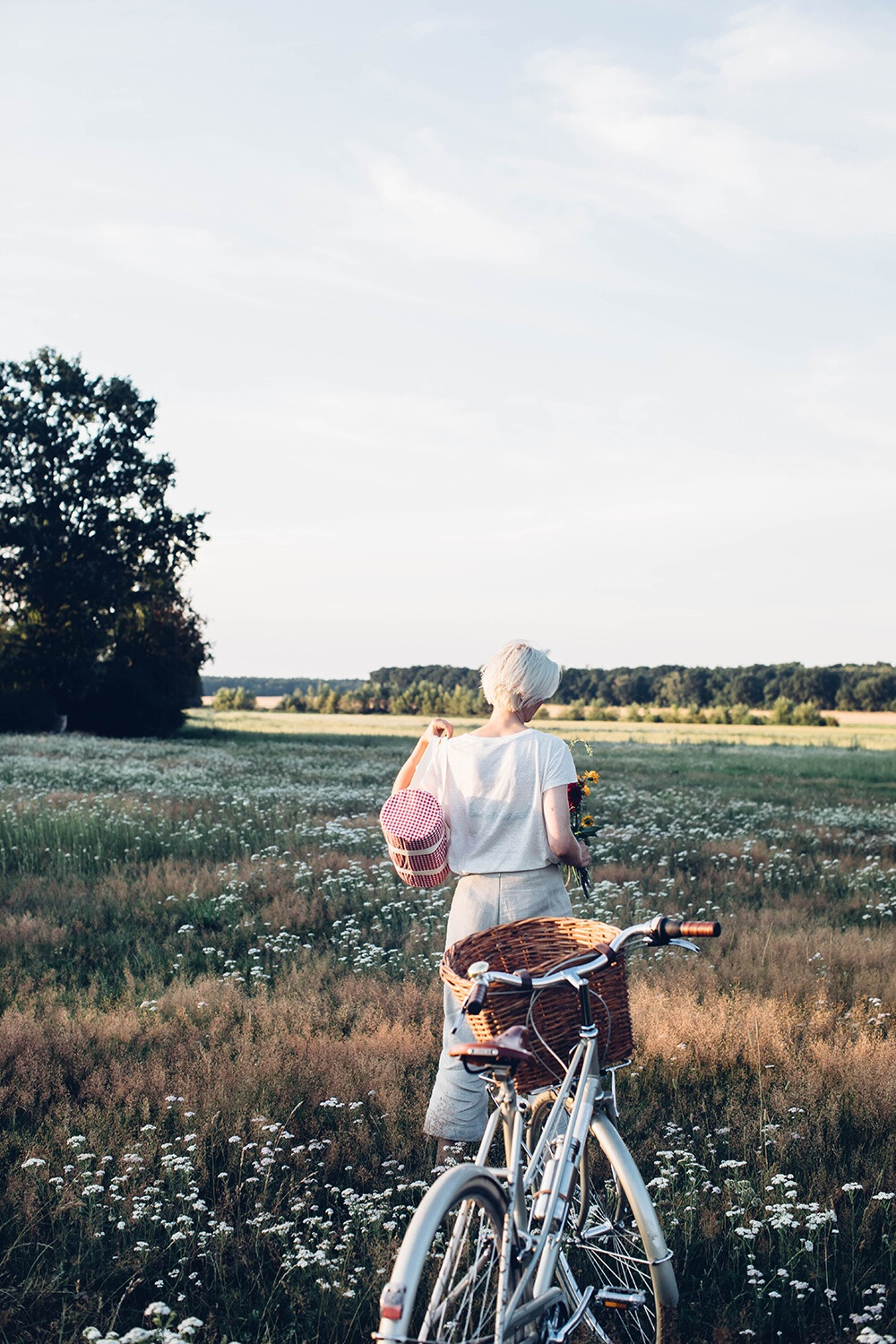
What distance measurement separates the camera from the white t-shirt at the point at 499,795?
4.32 metres

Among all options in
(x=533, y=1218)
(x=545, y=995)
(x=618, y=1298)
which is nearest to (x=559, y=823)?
(x=545, y=995)

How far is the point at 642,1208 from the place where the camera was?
3.32 metres

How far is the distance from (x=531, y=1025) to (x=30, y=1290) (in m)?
2.45

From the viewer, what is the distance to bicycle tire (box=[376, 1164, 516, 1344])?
2.52 metres

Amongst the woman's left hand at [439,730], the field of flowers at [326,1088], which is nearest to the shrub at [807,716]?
the field of flowers at [326,1088]

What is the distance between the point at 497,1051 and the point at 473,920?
1.62m

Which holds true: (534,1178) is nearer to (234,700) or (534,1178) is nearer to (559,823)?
(559,823)

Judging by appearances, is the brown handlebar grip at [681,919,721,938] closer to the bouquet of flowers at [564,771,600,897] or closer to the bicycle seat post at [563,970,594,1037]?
the bicycle seat post at [563,970,594,1037]

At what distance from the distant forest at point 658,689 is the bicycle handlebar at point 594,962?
92639 millimetres

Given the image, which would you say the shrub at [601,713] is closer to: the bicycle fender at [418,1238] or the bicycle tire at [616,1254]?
the bicycle tire at [616,1254]

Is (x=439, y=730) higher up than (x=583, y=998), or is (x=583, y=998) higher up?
(x=439, y=730)

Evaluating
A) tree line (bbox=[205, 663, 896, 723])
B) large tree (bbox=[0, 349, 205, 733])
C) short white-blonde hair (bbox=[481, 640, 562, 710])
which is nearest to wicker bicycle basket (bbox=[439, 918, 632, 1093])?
short white-blonde hair (bbox=[481, 640, 562, 710])

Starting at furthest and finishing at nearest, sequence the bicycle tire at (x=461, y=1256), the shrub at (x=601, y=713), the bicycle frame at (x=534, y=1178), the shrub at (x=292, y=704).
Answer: the shrub at (x=292, y=704), the shrub at (x=601, y=713), the bicycle frame at (x=534, y=1178), the bicycle tire at (x=461, y=1256)

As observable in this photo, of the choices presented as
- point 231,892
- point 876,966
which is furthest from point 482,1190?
point 231,892
